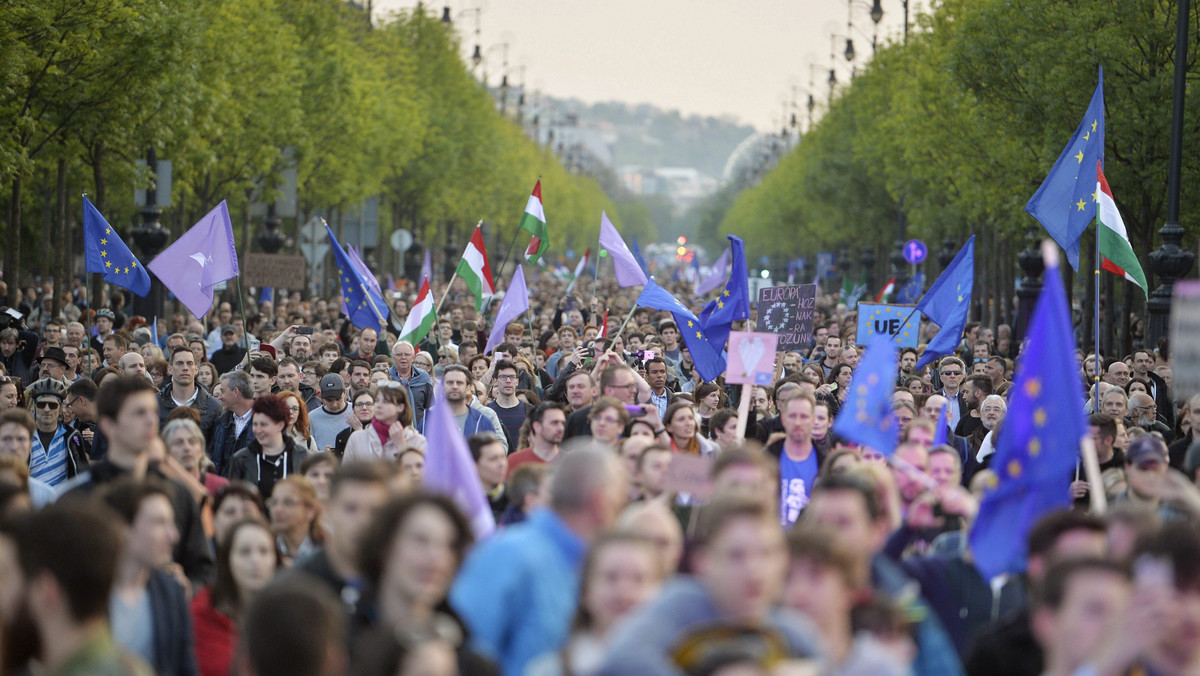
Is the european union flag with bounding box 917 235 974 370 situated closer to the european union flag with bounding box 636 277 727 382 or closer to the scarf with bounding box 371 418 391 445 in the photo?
the european union flag with bounding box 636 277 727 382

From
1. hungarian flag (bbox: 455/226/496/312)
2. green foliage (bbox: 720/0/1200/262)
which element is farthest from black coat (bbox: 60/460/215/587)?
green foliage (bbox: 720/0/1200/262)

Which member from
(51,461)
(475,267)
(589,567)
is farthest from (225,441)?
(475,267)

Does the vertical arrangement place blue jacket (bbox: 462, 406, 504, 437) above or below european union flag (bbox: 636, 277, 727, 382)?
below

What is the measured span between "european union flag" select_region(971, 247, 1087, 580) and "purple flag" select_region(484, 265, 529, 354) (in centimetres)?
1017

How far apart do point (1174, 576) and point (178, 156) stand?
88.1ft

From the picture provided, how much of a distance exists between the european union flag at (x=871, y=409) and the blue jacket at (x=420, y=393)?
6848 millimetres

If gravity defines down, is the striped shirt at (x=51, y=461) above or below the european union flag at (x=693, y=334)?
below

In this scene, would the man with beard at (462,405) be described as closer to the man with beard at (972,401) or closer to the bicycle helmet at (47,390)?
the bicycle helmet at (47,390)

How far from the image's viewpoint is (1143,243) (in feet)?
86.4

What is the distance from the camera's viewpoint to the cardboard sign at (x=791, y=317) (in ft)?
54.7

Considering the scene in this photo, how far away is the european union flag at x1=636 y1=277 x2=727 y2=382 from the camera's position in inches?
611

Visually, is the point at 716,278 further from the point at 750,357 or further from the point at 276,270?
the point at 750,357

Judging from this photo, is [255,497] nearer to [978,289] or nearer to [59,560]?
[59,560]

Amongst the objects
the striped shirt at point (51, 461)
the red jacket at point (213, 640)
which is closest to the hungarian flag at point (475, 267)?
the striped shirt at point (51, 461)
